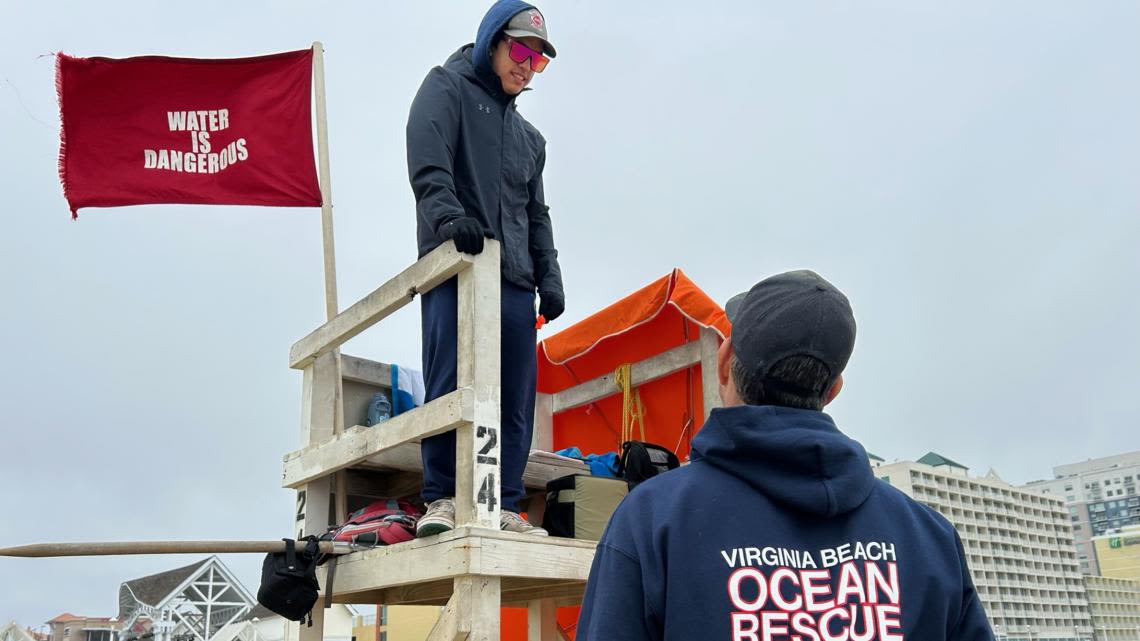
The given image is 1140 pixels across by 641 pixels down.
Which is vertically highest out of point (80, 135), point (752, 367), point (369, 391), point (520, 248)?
point (80, 135)

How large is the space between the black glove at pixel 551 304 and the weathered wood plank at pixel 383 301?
0.82 metres

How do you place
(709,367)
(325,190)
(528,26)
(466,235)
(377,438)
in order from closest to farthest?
(466,235) → (377,438) → (528,26) → (325,190) → (709,367)

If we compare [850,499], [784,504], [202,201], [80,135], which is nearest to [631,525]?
[784,504]

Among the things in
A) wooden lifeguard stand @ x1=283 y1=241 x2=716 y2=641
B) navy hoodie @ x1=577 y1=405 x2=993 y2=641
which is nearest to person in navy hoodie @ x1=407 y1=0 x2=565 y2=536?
wooden lifeguard stand @ x1=283 y1=241 x2=716 y2=641

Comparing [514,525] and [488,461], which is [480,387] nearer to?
[488,461]

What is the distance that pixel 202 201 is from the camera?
249 inches

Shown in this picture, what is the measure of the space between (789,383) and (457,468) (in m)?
2.38

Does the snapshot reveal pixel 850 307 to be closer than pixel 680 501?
No

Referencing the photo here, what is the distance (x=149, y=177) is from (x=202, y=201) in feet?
1.20

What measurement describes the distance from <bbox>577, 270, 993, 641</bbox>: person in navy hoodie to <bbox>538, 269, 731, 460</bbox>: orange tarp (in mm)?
4126

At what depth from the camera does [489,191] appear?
4785 millimetres

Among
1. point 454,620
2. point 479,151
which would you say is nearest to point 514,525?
point 454,620

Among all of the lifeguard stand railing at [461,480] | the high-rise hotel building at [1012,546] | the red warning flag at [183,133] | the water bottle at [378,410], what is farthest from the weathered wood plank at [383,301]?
the high-rise hotel building at [1012,546]

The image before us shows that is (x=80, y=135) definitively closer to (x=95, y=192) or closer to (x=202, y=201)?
(x=95, y=192)
